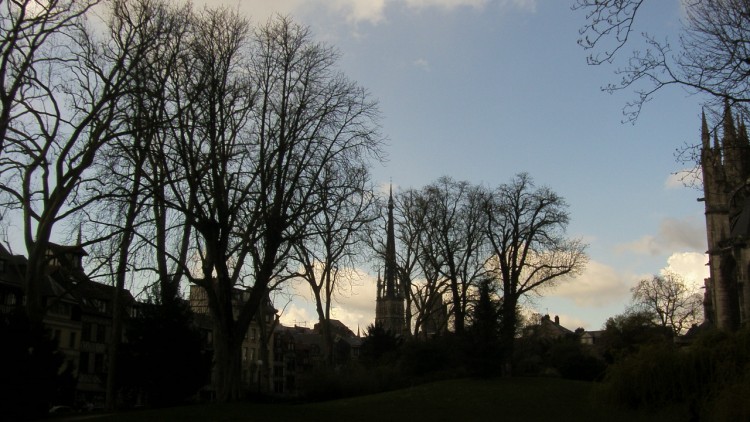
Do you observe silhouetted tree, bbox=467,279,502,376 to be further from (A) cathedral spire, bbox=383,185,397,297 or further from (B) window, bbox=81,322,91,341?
(B) window, bbox=81,322,91,341

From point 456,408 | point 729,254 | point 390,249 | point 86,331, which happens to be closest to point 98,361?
point 86,331

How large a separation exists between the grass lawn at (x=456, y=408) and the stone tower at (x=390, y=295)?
57.4 ft

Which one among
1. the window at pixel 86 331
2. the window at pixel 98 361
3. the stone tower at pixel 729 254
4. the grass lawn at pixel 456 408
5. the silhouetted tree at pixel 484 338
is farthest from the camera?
the window at pixel 98 361

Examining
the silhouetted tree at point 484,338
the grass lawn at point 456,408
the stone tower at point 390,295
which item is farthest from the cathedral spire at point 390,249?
the grass lawn at point 456,408

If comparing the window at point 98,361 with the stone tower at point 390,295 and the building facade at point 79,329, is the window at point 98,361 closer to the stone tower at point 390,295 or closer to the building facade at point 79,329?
the building facade at point 79,329

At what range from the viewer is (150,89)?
842 inches

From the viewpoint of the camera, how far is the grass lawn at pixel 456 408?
715 inches

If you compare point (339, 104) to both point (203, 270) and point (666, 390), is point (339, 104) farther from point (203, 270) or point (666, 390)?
point (666, 390)

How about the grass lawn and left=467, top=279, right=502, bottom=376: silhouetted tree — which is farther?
left=467, top=279, right=502, bottom=376: silhouetted tree

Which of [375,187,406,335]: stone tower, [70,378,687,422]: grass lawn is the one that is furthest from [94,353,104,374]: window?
[70,378,687,422]: grass lawn

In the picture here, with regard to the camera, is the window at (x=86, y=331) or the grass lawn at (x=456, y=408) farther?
the window at (x=86, y=331)

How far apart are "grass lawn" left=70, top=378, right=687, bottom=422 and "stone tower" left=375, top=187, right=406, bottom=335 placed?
17.5 m

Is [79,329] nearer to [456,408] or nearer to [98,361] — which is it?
[98,361]

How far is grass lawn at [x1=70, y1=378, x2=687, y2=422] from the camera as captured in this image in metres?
18.2
